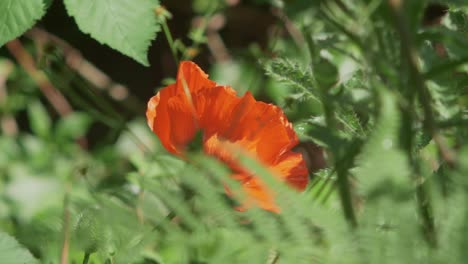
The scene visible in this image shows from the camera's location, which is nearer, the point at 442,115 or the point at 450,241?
the point at 450,241

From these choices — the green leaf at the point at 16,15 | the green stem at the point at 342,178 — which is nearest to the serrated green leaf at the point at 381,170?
the green stem at the point at 342,178

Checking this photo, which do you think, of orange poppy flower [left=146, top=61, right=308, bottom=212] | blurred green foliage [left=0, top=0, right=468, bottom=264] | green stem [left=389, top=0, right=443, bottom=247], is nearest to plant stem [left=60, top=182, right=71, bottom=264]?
blurred green foliage [left=0, top=0, right=468, bottom=264]

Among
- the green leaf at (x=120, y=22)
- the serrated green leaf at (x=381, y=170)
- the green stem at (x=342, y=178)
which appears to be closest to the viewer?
the serrated green leaf at (x=381, y=170)

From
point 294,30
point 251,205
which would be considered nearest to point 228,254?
point 251,205

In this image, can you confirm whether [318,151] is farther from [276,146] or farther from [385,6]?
[385,6]

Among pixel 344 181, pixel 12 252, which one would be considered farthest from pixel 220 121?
pixel 344 181

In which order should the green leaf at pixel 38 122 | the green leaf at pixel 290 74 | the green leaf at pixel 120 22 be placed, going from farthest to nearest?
1. the green leaf at pixel 38 122
2. the green leaf at pixel 120 22
3. the green leaf at pixel 290 74

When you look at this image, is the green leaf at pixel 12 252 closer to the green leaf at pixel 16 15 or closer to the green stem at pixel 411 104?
the green leaf at pixel 16 15
